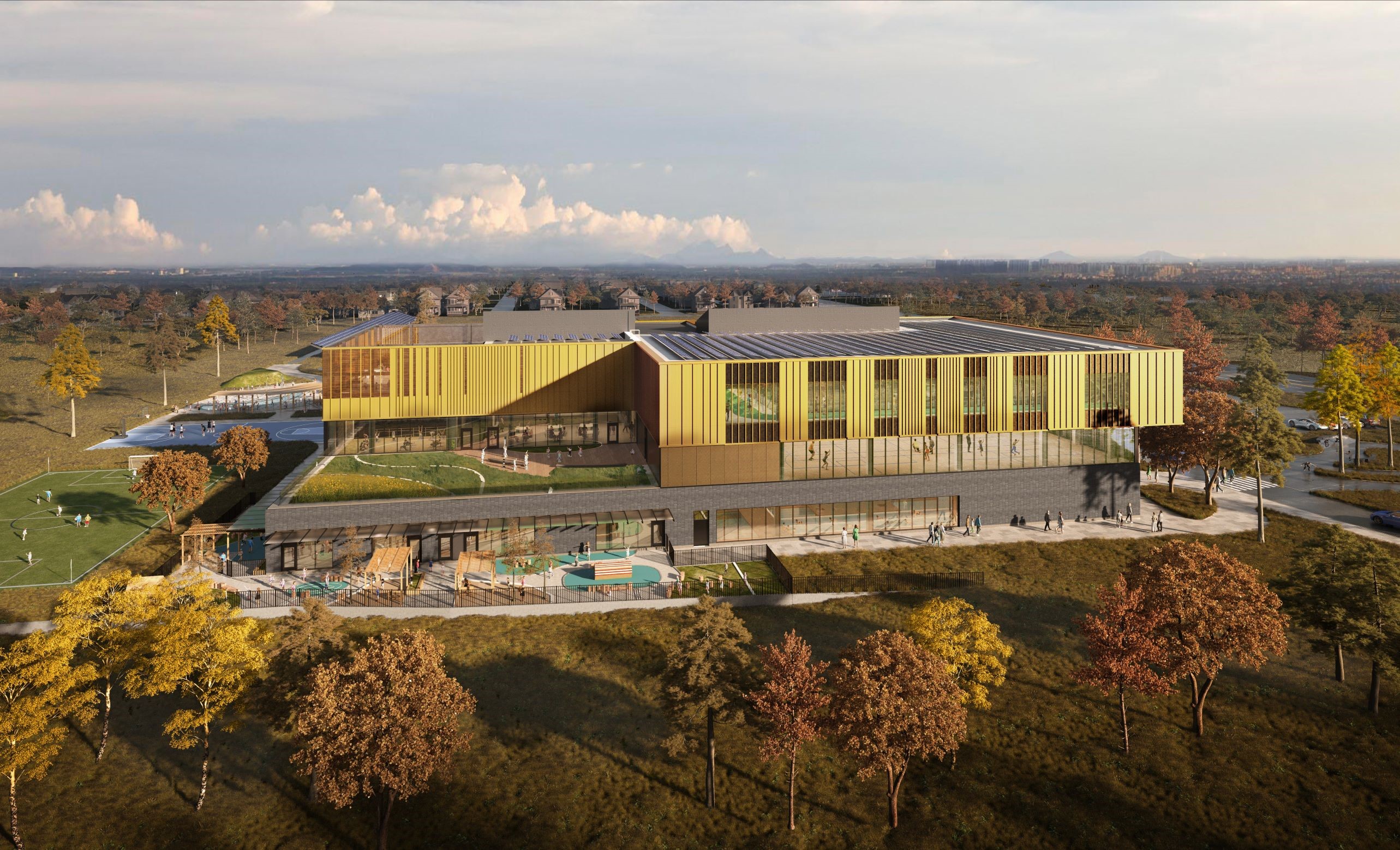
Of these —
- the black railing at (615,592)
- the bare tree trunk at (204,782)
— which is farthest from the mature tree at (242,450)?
the bare tree trunk at (204,782)

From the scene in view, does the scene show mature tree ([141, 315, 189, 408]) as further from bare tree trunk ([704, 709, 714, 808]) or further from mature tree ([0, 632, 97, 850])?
bare tree trunk ([704, 709, 714, 808])

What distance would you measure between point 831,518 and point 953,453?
9.53m

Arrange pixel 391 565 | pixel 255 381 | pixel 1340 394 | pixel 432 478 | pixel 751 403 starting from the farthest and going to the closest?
pixel 255 381
pixel 1340 394
pixel 432 478
pixel 751 403
pixel 391 565

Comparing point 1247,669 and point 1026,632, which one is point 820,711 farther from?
point 1247,669

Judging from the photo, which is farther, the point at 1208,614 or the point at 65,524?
the point at 65,524

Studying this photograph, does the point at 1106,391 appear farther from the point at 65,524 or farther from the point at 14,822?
the point at 65,524

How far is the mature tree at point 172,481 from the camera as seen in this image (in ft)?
171

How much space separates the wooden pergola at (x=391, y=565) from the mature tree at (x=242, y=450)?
2220cm

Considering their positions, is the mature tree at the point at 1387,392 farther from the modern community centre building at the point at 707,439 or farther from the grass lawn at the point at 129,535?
the grass lawn at the point at 129,535

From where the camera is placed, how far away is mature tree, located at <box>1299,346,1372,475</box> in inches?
2724

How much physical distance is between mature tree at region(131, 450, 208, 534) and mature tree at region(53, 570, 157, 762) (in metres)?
23.0

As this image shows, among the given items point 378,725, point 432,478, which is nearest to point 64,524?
point 432,478

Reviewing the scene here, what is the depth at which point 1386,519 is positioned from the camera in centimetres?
5466

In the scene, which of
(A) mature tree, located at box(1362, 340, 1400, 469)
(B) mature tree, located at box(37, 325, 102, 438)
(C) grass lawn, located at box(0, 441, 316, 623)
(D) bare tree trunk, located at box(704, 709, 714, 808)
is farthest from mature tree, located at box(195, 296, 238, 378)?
(A) mature tree, located at box(1362, 340, 1400, 469)
